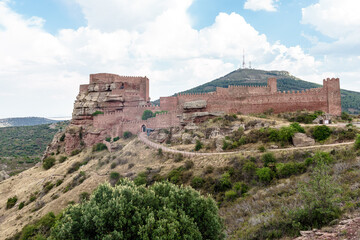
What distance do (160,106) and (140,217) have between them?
102 ft

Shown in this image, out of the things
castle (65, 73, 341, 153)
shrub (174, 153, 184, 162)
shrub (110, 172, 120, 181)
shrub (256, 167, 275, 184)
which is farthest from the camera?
castle (65, 73, 341, 153)

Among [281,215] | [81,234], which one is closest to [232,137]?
[281,215]

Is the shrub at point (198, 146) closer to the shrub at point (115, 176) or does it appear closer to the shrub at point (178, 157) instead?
the shrub at point (178, 157)

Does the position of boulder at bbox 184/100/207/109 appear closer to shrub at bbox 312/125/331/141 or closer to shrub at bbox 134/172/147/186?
shrub at bbox 134/172/147/186

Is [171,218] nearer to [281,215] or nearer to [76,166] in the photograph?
[281,215]

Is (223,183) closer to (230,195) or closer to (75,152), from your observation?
(230,195)

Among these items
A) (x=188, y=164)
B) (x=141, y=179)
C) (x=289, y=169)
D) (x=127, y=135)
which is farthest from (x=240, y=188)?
(x=127, y=135)

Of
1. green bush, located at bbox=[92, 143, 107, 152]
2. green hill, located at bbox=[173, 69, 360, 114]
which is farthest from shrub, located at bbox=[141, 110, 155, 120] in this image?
green hill, located at bbox=[173, 69, 360, 114]

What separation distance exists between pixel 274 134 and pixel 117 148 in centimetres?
2370

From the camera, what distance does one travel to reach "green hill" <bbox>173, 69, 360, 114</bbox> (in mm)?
81750

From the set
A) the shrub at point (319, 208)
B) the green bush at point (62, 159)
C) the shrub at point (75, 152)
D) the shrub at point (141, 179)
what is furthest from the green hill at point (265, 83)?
the shrub at point (319, 208)

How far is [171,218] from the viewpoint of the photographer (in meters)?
11.5

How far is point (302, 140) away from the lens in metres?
24.6

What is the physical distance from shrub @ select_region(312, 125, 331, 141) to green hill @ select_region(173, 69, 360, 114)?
59594mm
